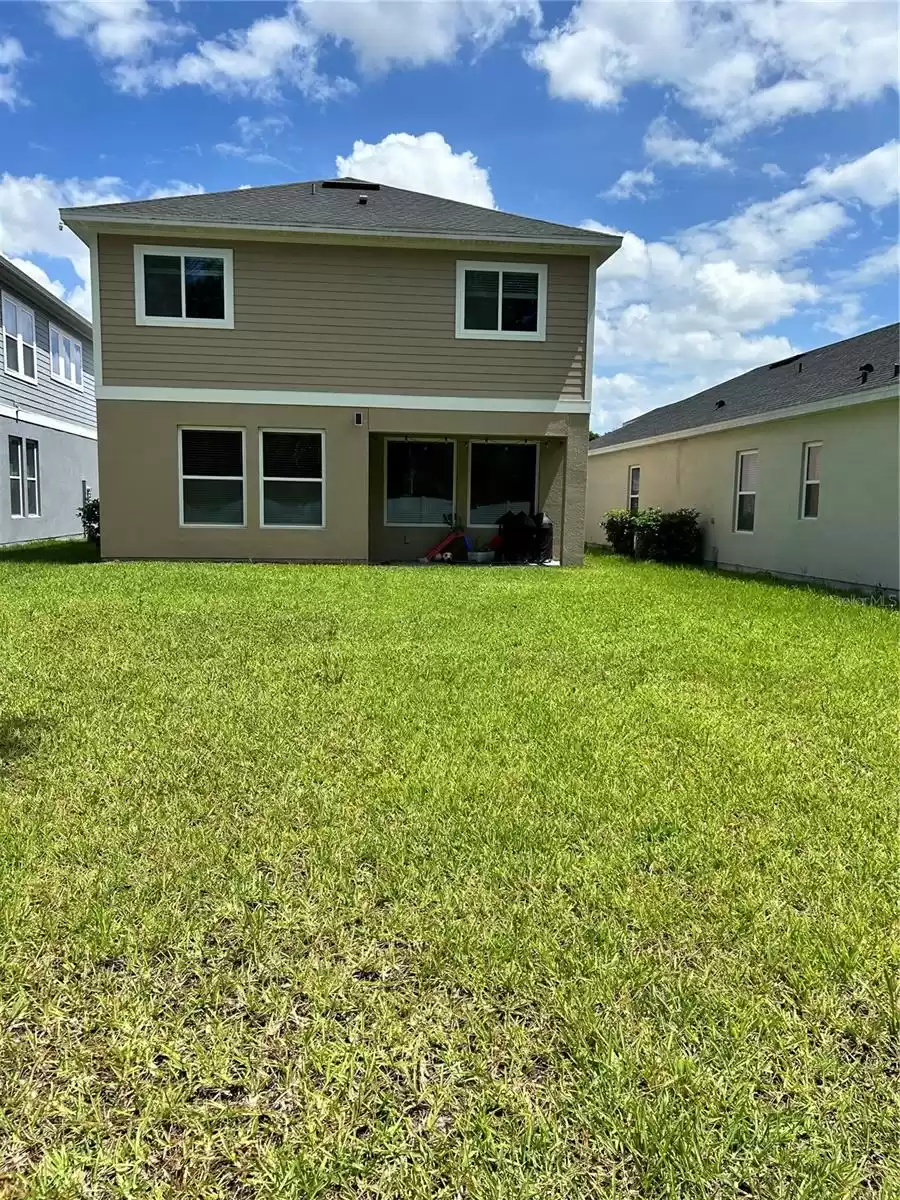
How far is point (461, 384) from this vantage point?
539 inches

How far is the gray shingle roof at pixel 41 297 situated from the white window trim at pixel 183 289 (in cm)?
477

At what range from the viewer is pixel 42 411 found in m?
19.0

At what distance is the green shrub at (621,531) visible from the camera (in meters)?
18.5

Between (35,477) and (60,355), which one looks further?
(60,355)

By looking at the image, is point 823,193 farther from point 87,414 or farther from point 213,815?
point 87,414

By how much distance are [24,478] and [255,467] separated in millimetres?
8171

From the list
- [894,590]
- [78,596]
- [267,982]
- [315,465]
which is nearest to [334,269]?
[315,465]

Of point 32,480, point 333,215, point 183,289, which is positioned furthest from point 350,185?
point 32,480

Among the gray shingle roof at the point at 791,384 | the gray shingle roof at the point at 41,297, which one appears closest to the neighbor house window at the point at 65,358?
the gray shingle roof at the point at 41,297

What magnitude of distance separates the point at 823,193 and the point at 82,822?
18386 mm

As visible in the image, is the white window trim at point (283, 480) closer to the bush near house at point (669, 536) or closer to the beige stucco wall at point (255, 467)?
the beige stucco wall at point (255, 467)

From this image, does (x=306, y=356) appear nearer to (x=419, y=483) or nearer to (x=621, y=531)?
(x=419, y=483)

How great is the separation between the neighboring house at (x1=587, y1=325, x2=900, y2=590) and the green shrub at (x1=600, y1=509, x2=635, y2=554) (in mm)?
1262

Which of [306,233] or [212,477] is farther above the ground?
[306,233]
